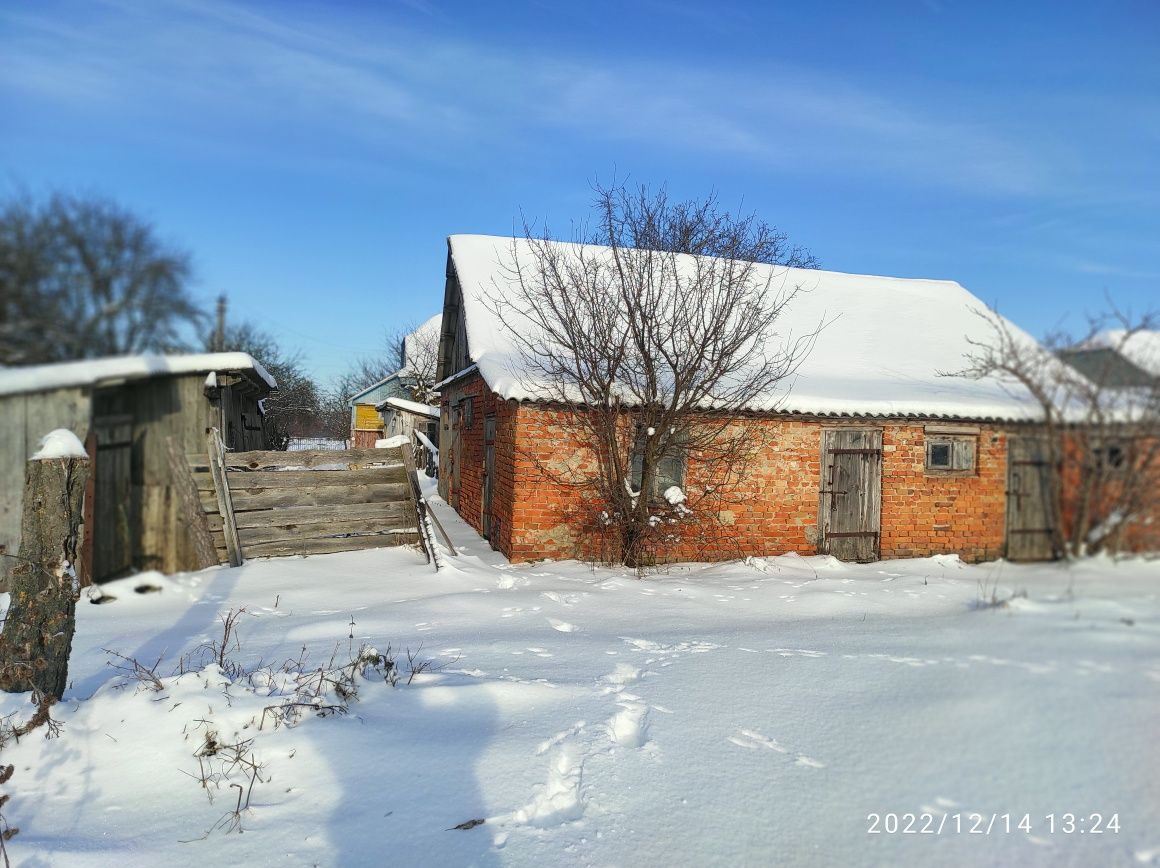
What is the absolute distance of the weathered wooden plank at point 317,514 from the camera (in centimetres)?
809

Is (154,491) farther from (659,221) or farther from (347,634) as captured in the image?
(659,221)

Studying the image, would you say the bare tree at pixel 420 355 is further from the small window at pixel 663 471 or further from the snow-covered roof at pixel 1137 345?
the snow-covered roof at pixel 1137 345

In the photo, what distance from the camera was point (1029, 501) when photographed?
1107 mm

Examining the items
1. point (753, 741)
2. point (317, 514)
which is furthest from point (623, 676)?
point (317, 514)

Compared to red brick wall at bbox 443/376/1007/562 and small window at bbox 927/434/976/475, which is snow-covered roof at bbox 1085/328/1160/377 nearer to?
small window at bbox 927/434/976/475

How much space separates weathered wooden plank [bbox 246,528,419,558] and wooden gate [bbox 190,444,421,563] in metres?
0.01

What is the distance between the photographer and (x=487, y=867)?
2471 mm

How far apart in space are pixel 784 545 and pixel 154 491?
8.02 meters

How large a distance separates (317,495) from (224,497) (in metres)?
1.08

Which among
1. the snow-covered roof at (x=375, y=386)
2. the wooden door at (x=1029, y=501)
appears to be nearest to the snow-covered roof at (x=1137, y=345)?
the wooden door at (x=1029, y=501)

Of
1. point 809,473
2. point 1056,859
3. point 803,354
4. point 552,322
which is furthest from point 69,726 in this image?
point 803,354

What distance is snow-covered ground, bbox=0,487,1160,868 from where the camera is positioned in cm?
92

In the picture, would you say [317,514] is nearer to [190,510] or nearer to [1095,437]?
[190,510]

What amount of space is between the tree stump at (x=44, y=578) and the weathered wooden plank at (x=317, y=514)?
15.4 feet
